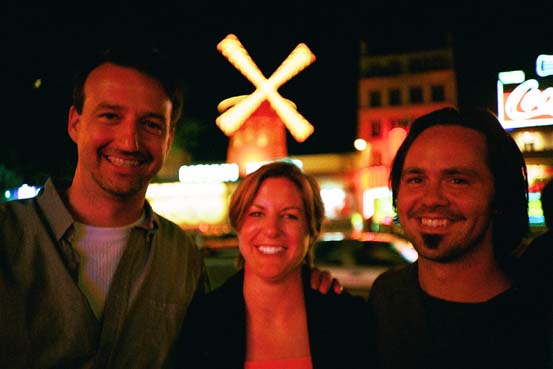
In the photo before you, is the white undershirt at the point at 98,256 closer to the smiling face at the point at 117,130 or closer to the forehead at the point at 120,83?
the smiling face at the point at 117,130

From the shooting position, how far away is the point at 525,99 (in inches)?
695

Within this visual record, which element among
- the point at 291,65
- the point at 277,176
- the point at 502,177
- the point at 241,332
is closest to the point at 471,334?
→ the point at 502,177

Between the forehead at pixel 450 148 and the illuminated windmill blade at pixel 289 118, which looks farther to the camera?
the illuminated windmill blade at pixel 289 118

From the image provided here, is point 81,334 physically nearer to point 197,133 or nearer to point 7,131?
point 7,131

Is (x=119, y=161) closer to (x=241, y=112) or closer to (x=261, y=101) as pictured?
(x=241, y=112)

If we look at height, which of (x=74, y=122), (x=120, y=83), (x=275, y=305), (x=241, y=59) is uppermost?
(x=241, y=59)

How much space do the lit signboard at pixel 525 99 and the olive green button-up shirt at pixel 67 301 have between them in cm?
1737

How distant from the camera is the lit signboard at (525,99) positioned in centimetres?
1716

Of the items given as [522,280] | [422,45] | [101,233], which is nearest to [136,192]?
[101,233]

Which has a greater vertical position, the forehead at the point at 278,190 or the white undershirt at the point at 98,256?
the forehead at the point at 278,190

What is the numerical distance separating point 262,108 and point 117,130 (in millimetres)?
16940

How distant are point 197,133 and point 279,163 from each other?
24.0 m

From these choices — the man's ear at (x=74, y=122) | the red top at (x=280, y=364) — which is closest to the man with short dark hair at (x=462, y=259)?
the red top at (x=280, y=364)

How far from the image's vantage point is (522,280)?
2588 mm
